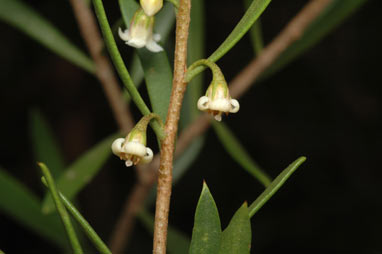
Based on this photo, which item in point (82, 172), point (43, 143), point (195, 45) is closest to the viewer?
point (82, 172)

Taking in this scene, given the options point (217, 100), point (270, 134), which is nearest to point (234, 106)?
point (217, 100)

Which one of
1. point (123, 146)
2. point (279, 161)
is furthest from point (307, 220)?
point (123, 146)

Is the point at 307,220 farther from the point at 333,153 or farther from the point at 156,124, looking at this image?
the point at 156,124

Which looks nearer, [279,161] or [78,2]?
[78,2]

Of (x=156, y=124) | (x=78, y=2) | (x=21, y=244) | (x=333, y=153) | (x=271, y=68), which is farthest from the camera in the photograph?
(x=333, y=153)

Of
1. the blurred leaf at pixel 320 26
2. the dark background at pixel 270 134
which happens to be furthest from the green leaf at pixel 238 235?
the dark background at pixel 270 134

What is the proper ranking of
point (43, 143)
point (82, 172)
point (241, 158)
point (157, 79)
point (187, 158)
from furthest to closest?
point (43, 143), point (187, 158), point (82, 172), point (241, 158), point (157, 79)

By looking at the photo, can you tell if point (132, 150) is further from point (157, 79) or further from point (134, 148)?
point (157, 79)
